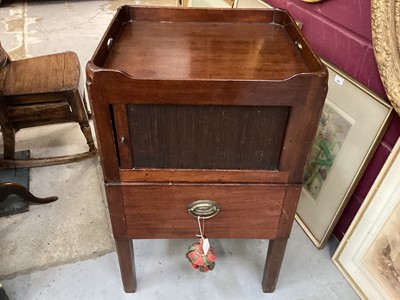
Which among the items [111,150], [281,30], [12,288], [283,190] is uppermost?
[281,30]

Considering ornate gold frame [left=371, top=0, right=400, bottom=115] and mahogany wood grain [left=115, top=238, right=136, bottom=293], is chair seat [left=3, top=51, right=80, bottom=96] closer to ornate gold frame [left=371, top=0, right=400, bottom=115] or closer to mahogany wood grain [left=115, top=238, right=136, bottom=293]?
mahogany wood grain [left=115, top=238, right=136, bottom=293]

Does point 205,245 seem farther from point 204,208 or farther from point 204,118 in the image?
point 204,118

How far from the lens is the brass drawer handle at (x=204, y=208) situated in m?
0.84

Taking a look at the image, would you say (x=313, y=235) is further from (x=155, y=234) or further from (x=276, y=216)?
(x=155, y=234)

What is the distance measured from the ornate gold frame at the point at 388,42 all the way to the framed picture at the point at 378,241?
0.16m

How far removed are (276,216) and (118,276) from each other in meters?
0.58

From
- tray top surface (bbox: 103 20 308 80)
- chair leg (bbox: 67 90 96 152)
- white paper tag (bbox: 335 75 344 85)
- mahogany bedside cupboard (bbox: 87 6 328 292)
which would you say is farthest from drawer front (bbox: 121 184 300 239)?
chair leg (bbox: 67 90 96 152)

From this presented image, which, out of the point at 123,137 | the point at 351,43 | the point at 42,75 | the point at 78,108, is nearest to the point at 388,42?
the point at 351,43

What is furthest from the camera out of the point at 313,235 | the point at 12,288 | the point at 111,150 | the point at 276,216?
the point at 313,235

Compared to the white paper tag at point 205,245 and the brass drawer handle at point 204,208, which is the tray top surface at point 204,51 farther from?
the white paper tag at point 205,245

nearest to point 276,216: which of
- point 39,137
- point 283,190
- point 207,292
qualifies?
point 283,190

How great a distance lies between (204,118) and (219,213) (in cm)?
27

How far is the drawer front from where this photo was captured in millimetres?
812

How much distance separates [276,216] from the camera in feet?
2.85
